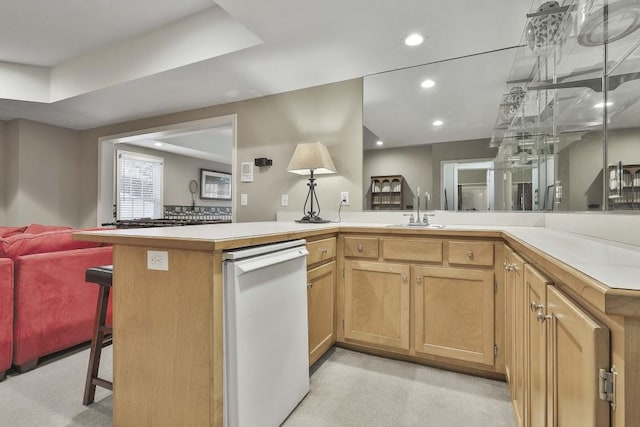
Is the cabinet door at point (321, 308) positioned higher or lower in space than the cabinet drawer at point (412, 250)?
lower

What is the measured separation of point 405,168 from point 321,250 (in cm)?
115

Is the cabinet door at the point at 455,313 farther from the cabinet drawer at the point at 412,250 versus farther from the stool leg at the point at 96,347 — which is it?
the stool leg at the point at 96,347

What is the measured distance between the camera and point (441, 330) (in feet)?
6.40

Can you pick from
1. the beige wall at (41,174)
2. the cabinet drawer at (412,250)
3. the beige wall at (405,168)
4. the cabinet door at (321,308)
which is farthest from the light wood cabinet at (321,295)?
the beige wall at (41,174)

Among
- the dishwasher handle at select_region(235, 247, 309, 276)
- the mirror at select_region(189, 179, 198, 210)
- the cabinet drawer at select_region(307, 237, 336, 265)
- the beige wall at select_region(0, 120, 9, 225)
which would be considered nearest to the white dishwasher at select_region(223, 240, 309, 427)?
the dishwasher handle at select_region(235, 247, 309, 276)

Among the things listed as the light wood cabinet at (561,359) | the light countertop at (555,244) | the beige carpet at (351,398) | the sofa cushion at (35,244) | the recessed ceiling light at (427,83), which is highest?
the recessed ceiling light at (427,83)

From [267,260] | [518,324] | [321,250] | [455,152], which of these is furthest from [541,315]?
[455,152]

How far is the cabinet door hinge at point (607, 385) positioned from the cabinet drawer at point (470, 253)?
1.40 meters

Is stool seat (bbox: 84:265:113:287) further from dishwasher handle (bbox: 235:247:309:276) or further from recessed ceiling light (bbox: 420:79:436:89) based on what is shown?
recessed ceiling light (bbox: 420:79:436:89)

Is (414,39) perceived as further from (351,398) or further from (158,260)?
(351,398)

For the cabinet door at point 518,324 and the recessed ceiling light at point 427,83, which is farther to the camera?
the recessed ceiling light at point 427,83

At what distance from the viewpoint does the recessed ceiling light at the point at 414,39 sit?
2123 mm

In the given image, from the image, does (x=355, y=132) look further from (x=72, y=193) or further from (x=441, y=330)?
(x=72, y=193)

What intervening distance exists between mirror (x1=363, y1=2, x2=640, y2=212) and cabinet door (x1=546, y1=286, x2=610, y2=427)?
2.25ft
